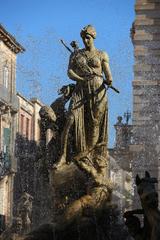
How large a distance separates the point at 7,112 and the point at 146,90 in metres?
27.7

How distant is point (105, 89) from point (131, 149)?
49.7 ft

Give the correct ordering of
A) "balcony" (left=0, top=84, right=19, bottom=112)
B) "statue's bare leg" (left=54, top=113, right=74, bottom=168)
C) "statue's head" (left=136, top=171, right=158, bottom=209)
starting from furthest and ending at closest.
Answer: "balcony" (left=0, top=84, right=19, bottom=112), "statue's bare leg" (left=54, top=113, right=74, bottom=168), "statue's head" (left=136, top=171, right=158, bottom=209)

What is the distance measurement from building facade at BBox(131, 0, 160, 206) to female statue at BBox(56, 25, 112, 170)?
14.2 meters

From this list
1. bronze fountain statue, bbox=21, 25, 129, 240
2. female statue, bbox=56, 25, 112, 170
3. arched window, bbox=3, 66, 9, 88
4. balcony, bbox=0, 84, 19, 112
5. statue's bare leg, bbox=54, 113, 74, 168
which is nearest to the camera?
bronze fountain statue, bbox=21, 25, 129, 240

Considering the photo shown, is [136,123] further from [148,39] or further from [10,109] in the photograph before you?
[10,109]

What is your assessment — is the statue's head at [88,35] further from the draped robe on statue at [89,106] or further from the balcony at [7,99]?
the balcony at [7,99]

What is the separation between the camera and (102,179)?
1227cm

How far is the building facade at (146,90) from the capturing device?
27.7 metres

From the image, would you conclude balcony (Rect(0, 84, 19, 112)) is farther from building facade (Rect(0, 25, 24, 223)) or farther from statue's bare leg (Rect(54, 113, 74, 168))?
statue's bare leg (Rect(54, 113, 74, 168))

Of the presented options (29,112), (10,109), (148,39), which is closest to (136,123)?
(148,39)

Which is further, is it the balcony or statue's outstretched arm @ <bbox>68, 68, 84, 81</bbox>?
the balcony

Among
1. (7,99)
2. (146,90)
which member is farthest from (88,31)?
(7,99)

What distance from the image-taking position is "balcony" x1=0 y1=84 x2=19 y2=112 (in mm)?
53719

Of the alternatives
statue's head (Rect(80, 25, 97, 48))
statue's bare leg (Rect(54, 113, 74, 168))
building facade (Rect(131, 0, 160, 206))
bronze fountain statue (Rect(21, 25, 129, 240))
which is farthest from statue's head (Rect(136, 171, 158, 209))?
building facade (Rect(131, 0, 160, 206))
